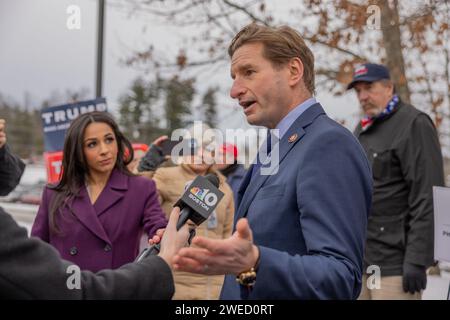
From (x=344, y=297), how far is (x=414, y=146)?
99.7 inches

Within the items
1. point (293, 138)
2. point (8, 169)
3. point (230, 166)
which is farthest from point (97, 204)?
point (230, 166)

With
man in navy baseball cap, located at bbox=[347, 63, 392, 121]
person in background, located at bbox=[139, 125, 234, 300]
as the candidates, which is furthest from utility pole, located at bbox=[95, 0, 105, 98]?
man in navy baseball cap, located at bbox=[347, 63, 392, 121]

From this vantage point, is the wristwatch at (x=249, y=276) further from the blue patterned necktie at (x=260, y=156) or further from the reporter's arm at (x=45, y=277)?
the blue patterned necktie at (x=260, y=156)

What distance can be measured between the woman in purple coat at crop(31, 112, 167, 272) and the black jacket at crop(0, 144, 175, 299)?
1578 mm

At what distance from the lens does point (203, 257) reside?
1.58 m

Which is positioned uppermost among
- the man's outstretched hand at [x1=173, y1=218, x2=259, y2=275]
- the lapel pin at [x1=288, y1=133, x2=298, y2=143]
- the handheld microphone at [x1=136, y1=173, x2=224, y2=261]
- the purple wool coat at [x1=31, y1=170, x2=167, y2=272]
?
the lapel pin at [x1=288, y1=133, x2=298, y2=143]

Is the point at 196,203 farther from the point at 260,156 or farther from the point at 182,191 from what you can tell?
the point at 182,191

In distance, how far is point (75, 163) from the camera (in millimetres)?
3811

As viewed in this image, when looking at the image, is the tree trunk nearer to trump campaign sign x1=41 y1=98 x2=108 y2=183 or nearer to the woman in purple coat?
trump campaign sign x1=41 y1=98 x2=108 y2=183

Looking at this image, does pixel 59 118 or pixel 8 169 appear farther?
pixel 59 118

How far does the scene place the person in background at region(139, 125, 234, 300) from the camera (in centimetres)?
450

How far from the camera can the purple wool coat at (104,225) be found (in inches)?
137

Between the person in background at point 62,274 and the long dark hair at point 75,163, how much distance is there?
6.01 ft

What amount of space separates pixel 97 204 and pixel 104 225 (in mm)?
163
